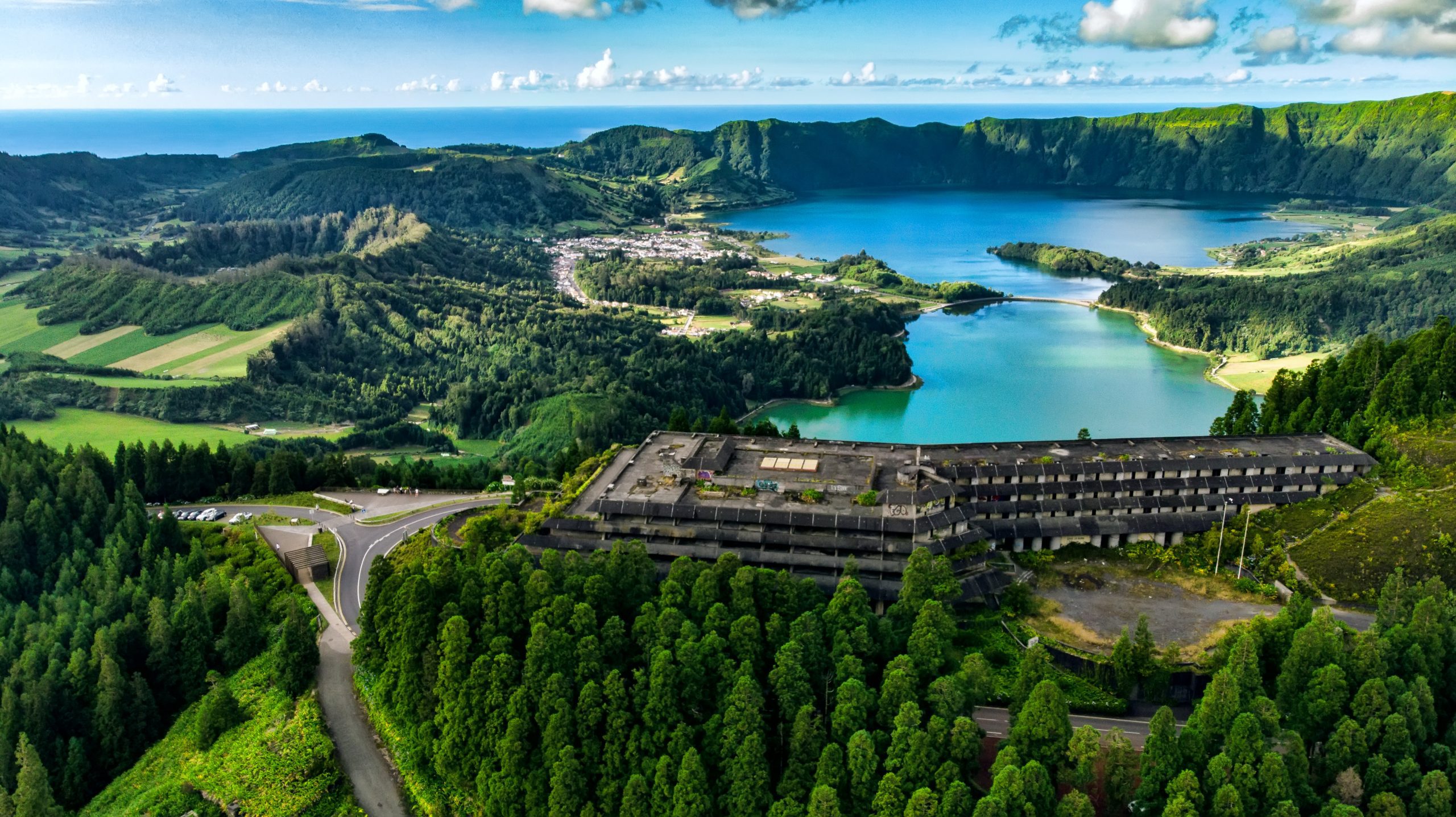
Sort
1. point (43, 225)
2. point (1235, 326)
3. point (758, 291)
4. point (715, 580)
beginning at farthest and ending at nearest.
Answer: point (43, 225) < point (758, 291) < point (1235, 326) < point (715, 580)

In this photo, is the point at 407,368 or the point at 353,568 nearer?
the point at 353,568

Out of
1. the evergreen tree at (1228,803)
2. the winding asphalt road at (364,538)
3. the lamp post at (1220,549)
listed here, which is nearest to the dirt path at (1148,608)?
the lamp post at (1220,549)

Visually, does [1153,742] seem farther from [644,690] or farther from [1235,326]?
[1235,326]

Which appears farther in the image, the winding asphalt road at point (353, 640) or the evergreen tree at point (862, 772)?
the winding asphalt road at point (353, 640)

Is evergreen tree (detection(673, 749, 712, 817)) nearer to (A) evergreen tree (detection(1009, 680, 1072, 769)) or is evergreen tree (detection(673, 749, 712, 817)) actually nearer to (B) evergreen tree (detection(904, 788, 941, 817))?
(B) evergreen tree (detection(904, 788, 941, 817))

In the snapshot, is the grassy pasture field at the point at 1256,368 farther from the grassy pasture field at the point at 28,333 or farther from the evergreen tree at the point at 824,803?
the grassy pasture field at the point at 28,333

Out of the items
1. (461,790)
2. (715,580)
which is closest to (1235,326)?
(715,580)

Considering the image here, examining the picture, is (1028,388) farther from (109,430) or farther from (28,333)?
(28,333)

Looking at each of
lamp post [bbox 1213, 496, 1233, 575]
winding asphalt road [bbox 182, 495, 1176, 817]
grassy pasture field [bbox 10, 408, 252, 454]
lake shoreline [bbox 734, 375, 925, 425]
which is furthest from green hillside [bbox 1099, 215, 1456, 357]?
grassy pasture field [bbox 10, 408, 252, 454]
